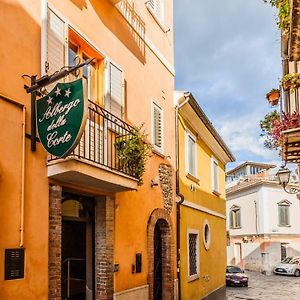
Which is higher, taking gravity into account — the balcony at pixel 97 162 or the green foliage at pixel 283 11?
the green foliage at pixel 283 11

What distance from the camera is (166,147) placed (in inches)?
503

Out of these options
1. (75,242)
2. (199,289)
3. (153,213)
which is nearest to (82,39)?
(75,242)

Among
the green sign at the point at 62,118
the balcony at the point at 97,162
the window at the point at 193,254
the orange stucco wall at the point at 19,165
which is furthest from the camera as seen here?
the window at the point at 193,254

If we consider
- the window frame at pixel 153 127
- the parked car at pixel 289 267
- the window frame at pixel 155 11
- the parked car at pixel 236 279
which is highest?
the window frame at pixel 155 11

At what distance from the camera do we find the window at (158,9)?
1250cm

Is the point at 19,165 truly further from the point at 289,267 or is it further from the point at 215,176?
the point at 289,267

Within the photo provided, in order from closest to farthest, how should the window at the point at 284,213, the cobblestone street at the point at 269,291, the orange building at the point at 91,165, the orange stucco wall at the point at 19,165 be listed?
1. the orange stucco wall at the point at 19,165
2. the orange building at the point at 91,165
3. the cobblestone street at the point at 269,291
4. the window at the point at 284,213

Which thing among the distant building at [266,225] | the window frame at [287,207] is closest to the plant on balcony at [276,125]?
the distant building at [266,225]

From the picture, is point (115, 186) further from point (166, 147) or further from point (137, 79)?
point (166, 147)

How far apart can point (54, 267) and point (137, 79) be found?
5624 mm

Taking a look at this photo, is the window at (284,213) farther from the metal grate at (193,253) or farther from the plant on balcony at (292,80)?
the plant on balcony at (292,80)

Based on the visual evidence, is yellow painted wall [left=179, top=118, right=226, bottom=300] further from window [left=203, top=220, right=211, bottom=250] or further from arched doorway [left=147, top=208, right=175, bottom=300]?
arched doorway [left=147, top=208, right=175, bottom=300]

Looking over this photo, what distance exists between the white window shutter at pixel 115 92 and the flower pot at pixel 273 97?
15.1 ft

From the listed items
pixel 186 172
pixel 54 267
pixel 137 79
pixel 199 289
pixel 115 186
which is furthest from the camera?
pixel 199 289
